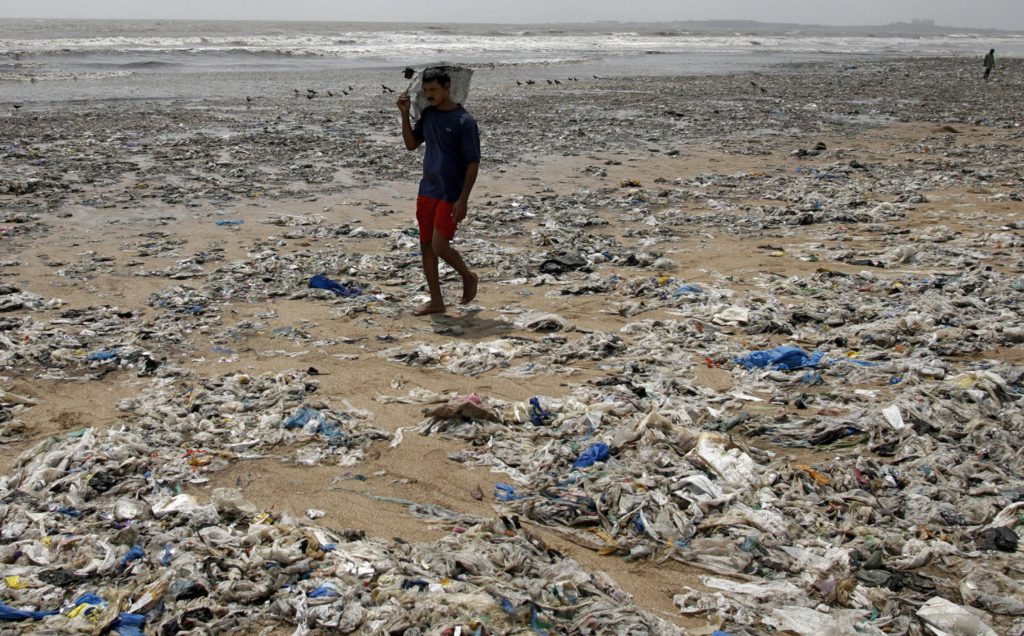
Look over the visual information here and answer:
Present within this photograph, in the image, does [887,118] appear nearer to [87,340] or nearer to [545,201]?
[545,201]

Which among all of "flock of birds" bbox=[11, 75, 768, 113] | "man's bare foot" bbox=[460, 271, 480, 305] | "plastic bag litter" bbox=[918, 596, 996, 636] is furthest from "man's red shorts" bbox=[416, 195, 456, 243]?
"flock of birds" bbox=[11, 75, 768, 113]

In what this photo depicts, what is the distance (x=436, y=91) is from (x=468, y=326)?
188 cm

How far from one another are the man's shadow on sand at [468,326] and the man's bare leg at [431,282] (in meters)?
0.07

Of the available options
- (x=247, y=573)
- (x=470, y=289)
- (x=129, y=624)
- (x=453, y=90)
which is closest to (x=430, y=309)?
(x=470, y=289)

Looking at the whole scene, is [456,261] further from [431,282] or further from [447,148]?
[447,148]

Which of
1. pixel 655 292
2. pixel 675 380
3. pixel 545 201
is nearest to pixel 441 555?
pixel 675 380

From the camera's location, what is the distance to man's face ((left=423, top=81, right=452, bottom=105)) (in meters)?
6.15

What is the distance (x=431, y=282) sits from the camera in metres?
6.83

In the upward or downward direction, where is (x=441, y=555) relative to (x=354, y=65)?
downward

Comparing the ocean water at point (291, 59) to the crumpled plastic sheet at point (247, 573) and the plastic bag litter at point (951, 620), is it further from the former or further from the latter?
the plastic bag litter at point (951, 620)

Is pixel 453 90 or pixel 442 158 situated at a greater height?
pixel 453 90

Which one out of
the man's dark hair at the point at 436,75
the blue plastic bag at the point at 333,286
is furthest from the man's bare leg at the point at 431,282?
the man's dark hair at the point at 436,75

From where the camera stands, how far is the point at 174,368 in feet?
18.5

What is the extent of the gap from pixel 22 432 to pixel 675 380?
3.97 m
